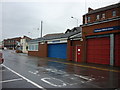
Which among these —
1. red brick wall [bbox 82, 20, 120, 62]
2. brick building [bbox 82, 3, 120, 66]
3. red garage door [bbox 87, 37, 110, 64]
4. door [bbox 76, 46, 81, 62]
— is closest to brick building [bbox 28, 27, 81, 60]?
door [bbox 76, 46, 81, 62]

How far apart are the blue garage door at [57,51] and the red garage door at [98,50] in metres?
5.40

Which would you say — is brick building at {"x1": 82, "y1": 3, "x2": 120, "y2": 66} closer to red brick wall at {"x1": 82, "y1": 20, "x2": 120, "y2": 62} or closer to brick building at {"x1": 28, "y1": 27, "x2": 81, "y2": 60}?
red brick wall at {"x1": 82, "y1": 20, "x2": 120, "y2": 62}

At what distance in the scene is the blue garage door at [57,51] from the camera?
20969 mm

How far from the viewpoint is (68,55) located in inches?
758

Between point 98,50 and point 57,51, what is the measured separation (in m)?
8.71

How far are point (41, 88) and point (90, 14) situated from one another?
1504 inches

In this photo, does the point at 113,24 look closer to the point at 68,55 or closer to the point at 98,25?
the point at 98,25

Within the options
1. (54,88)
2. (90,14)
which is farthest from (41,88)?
(90,14)

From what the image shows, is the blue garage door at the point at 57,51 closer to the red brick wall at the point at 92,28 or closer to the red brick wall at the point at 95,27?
the red brick wall at the point at 92,28

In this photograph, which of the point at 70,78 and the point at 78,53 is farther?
the point at 78,53

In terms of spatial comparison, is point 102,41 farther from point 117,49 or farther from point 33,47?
point 33,47

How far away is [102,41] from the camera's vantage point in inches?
582

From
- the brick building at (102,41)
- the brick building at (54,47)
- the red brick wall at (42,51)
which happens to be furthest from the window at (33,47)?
the brick building at (102,41)

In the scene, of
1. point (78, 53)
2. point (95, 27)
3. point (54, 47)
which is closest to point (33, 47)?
point (54, 47)
